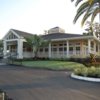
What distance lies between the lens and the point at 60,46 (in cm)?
3825

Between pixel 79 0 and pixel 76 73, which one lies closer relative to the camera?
pixel 76 73

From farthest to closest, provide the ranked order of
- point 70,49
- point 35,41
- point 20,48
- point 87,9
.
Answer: point 70,49
point 20,48
point 35,41
point 87,9

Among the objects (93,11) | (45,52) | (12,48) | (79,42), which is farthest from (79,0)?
(12,48)

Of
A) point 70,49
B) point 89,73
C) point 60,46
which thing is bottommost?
point 89,73

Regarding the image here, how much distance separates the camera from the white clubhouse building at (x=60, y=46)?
113 feet

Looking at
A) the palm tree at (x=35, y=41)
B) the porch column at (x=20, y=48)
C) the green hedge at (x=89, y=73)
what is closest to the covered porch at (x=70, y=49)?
the palm tree at (x=35, y=41)

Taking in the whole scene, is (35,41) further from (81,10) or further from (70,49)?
(81,10)

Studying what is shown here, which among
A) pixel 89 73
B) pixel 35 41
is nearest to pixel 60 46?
pixel 35 41

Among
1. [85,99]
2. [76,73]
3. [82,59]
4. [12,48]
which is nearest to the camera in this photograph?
[85,99]

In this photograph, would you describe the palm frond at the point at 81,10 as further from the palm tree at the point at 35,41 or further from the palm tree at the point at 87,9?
the palm tree at the point at 35,41

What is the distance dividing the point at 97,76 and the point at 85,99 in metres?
6.36

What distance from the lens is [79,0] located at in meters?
20.5

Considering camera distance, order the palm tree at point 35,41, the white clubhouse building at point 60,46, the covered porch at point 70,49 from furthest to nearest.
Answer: the palm tree at point 35,41, the white clubhouse building at point 60,46, the covered porch at point 70,49

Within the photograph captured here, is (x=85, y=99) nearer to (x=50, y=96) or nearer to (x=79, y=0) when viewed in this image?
(x=50, y=96)
